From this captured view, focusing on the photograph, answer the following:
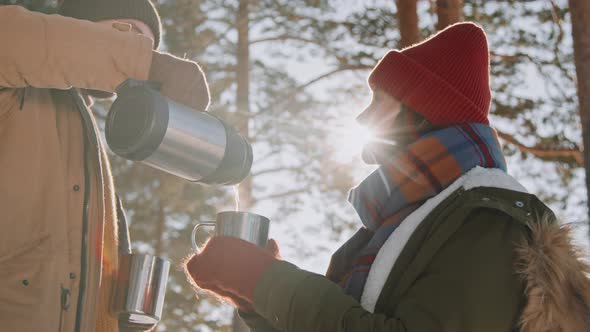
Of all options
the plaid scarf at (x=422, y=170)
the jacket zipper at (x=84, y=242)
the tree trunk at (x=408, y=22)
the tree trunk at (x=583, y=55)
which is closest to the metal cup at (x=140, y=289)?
the jacket zipper at (x=84, y=242)

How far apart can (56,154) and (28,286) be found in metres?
0.41

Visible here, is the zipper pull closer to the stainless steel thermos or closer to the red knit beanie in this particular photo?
the stainless steel thermos

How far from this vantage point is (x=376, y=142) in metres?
2.27

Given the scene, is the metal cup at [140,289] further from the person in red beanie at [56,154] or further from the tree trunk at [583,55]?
the tree trunk at [583,55]

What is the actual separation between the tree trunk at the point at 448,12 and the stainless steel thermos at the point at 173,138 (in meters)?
3.26

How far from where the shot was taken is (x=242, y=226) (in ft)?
7.11

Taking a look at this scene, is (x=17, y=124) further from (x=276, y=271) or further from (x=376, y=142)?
(x=376, y=142)

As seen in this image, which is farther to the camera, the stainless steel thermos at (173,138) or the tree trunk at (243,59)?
the tree trunk at (243,59)

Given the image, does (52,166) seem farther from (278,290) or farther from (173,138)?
(278,290)

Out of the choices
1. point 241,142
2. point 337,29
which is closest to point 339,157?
point 337,29

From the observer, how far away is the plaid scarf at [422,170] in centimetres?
203

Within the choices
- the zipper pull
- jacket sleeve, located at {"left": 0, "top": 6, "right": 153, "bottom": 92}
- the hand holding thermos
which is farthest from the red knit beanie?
the zipper pull

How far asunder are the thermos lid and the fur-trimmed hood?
117 cm

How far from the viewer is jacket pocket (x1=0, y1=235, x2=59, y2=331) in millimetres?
1929
